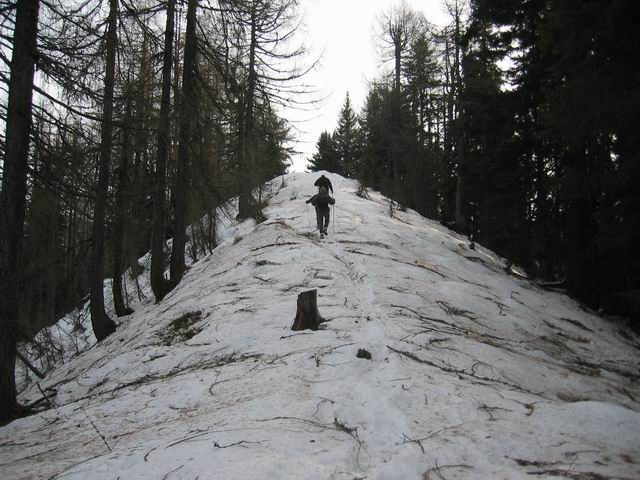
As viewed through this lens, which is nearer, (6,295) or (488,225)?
(6,295)

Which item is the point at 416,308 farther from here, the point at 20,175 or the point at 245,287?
the point at 20,175

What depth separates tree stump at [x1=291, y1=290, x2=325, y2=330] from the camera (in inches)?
237

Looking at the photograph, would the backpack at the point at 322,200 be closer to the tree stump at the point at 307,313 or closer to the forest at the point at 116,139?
the forest at the point at 116,139

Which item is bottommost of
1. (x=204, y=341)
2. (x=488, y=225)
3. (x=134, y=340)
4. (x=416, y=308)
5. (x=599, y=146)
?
(x=134, y=340)

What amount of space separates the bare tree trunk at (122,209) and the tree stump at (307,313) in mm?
4181

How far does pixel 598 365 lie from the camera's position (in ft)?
24.9

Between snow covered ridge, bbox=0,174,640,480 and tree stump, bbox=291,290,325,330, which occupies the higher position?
tree stump, bbox=291,290,325,330

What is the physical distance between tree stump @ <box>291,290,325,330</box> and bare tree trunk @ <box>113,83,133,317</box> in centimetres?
418

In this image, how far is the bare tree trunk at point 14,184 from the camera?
20.6 feet

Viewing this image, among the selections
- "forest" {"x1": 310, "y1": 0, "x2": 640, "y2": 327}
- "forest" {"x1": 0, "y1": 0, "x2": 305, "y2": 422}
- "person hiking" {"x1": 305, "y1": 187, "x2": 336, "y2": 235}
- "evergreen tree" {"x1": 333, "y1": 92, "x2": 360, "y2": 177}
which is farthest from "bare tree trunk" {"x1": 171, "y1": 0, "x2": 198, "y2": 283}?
"evergreen tree" {"x1": 333, "y1": 92, "x2": 360, "y2": 177}

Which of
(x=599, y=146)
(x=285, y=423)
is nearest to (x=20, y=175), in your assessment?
(x=285, y=423)

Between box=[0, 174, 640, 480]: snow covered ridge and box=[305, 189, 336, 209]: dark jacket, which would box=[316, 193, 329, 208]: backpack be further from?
box=[0, 174, 640, 480]: snow covered ridge

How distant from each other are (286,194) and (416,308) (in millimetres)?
15633

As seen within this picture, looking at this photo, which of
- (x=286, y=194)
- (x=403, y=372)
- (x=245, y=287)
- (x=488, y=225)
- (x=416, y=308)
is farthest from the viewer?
(x=286, y=194)
